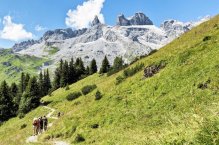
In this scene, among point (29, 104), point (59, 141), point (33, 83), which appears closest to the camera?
point (59, 141)

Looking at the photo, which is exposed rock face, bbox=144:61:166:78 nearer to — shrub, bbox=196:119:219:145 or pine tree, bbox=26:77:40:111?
shrub, bbox=196:119:219:145

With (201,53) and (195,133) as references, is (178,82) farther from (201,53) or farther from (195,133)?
(195,133)

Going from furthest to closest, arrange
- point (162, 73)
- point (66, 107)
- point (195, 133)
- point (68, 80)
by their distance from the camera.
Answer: point (68, 80) → point (66, 107) → point (162, 73) → point (195, 133)

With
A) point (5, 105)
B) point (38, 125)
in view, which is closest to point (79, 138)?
point (38, 125)

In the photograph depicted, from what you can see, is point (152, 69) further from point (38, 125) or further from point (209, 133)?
point (209, 133)

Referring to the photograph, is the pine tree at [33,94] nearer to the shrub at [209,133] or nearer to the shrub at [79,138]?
the shrub at [79,138]

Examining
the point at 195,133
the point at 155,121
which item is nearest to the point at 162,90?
the point at 155,121

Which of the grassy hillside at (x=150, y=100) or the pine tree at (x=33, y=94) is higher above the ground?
the pine tree at (x=33, y=94)

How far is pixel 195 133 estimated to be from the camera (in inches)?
279

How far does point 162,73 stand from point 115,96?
659cm

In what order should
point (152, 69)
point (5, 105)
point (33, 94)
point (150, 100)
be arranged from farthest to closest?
point (5, 105), point (33, 94), point (152, 69), point (150, 100)

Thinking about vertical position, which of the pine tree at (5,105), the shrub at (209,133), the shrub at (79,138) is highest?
the pine tree at (5,105)

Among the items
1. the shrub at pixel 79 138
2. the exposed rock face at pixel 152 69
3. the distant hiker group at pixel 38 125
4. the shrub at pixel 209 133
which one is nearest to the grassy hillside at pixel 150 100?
the shrub at pixel 79 138

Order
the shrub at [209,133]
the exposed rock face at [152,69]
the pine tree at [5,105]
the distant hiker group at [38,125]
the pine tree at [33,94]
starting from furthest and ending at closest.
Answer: the pine tree at [5,105]
the pine tree at [33,94]
the exposed rock face at [152,69]
the distant hiker group at [38,125]
the shrub at [209,133]
